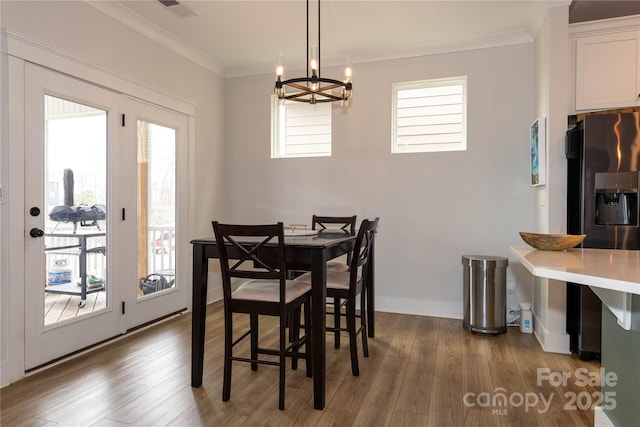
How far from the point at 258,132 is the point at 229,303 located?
2808 millimetres

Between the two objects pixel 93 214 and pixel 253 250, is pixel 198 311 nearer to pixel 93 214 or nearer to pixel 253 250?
pixel 253 250

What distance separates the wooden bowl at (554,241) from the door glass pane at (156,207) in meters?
3.15

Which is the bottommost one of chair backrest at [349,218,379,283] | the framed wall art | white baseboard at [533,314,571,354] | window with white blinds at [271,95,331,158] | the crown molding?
white baseboard at [533,314,571,354]

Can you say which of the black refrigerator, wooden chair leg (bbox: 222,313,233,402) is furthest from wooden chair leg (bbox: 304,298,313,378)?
the black refrigerator

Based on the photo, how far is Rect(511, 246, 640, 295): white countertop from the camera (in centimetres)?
110

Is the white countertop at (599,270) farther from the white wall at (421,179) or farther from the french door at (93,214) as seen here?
the french door at (93,214)

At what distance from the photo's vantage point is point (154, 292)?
363 cm

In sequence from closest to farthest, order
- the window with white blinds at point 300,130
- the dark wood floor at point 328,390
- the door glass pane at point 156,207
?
the dark wood floor at point 328,390 → the door glass pane at point 156,207 → the window with white blinds at point 300,130

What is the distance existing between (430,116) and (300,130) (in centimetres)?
148

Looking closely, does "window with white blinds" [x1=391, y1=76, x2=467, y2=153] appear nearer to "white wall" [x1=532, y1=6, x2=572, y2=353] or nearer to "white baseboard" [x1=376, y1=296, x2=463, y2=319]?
"white wall" [x1=532, y1=6, x2=572, y2=353]

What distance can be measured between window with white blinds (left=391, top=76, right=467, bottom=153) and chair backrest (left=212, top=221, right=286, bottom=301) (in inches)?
91.7

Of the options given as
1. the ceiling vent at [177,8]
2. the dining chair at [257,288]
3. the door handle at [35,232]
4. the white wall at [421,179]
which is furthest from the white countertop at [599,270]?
the ceiling vent at [177,8]

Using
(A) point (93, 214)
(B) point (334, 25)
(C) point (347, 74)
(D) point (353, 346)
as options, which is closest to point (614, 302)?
(D) point (353, 346)

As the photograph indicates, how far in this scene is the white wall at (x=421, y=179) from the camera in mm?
3662
